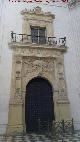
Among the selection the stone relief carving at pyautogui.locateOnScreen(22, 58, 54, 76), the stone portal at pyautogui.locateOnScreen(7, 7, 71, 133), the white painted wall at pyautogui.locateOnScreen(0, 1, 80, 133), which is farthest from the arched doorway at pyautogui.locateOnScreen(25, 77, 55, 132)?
the white painted wall at pyautogui.locateOnScreen(0, 1, 80, 133)

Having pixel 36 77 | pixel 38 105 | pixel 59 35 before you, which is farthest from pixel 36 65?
pixel 59 35

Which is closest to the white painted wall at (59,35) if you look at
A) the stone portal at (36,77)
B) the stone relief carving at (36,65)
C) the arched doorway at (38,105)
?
the stone portal at (36,77)

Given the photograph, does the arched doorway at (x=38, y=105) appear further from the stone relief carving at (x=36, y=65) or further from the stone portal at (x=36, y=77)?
the stone relief carving at (x=36, y=65)

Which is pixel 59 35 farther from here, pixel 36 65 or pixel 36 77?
pixel 36 77

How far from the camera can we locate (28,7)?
13.4 metres

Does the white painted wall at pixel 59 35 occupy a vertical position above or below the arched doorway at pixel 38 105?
above

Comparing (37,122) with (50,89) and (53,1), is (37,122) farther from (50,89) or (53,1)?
(53,1)

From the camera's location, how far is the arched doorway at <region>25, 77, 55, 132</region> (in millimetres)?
11133

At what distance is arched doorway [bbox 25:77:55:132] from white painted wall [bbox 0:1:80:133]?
981 mm

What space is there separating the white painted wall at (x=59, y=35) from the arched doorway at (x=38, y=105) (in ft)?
3.22

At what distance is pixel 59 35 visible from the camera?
12930mm

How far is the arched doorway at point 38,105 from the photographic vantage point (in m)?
11.1

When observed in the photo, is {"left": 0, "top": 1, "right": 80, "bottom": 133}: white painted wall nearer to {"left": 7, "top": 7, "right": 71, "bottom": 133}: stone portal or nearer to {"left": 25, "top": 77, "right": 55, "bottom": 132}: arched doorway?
{"left": 7, "top": 7, "right": 71, "bottom": 133}: stone portal

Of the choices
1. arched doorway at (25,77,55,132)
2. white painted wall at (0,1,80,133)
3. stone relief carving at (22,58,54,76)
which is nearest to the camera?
arched doorway at (25,77,55,132)
